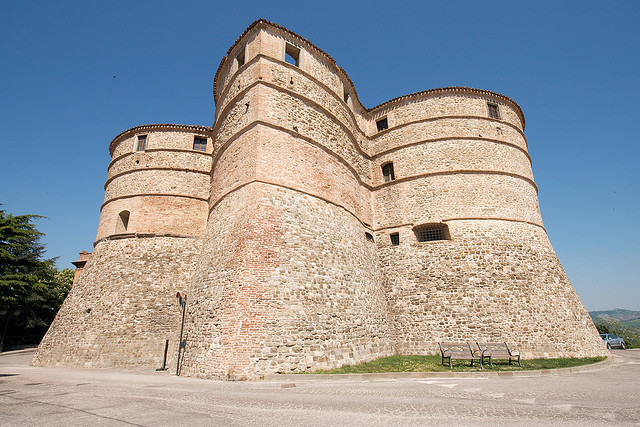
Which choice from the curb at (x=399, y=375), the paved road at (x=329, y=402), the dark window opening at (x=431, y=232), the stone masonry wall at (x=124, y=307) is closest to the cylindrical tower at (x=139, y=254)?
Result: the stone masonry wall at (x=124, y=307)

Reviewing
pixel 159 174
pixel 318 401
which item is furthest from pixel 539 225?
pixel 159 174

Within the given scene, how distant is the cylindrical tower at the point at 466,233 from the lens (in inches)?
537

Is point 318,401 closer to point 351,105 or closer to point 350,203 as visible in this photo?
point 350,203

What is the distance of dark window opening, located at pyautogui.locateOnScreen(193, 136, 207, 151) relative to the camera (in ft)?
59.8

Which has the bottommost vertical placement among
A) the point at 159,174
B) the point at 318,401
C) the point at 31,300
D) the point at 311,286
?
the point at 318,401

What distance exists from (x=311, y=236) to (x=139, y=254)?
9224 mm

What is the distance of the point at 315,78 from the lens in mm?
15023

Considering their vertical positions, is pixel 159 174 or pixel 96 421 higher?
pixel 159 174

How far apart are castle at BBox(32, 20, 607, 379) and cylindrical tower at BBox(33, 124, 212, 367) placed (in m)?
0.08

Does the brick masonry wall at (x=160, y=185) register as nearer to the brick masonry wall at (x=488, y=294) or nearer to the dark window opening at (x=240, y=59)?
the dark window opening at (x=240, y=59)

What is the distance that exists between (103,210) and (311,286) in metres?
13.9

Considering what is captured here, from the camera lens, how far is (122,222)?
16969mm

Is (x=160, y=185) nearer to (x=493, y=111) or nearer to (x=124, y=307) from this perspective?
(x=124, y=307)

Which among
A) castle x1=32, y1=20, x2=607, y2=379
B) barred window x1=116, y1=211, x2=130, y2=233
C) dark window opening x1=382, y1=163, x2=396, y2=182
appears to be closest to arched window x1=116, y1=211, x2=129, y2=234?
barred window x1=116, y1=211, x2=130, y2=233
